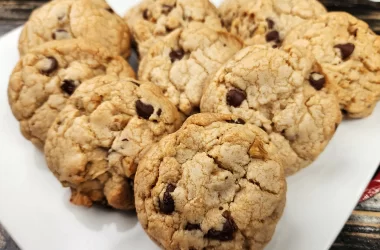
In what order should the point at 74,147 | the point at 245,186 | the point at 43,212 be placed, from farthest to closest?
1. the point at 43,212
2. the point at 74,147
3. the point at 245,186

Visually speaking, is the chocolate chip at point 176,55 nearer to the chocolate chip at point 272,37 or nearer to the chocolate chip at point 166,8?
the chocolate chip at point 166,8

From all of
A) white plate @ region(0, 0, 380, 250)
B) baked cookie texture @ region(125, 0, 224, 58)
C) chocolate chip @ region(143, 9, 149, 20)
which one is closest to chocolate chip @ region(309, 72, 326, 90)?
white plate @ region(0, 0, 380, 250)

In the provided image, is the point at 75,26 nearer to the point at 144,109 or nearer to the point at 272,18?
the point at 144,109

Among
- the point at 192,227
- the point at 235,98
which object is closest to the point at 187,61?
the point at 235,98

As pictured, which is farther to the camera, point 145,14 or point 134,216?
point 145,14

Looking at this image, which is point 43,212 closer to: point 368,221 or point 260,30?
point 260,30

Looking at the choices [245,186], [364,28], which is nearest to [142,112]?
[245,186]
